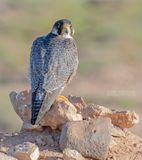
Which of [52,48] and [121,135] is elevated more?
[52,48]

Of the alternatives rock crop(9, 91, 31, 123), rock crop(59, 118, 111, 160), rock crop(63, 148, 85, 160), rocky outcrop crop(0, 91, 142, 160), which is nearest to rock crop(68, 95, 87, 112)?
rocky outcrop crop(0, 91, 142, 160)

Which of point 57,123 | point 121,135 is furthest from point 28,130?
point 121,135

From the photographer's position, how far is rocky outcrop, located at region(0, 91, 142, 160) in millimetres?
9273

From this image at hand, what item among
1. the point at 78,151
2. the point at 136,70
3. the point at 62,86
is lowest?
the point at 78,151

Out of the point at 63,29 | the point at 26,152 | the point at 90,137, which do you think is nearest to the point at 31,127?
the point at 90,137

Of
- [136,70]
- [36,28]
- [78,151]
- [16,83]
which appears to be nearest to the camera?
[78,151]

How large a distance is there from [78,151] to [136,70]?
67.5ft

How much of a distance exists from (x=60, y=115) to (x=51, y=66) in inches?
26.5

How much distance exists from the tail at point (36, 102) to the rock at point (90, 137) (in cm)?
44

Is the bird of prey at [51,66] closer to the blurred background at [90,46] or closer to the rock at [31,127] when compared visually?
the rock at [31,127]

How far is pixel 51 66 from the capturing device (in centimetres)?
1019

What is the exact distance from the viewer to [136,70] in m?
29.7

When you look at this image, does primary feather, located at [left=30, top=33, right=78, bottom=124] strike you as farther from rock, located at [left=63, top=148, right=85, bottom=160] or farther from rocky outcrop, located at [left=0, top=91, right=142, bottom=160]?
rock, located at [left=63, top=148, right=85, bottom=160]

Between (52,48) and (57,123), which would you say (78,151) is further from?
(52,48)
